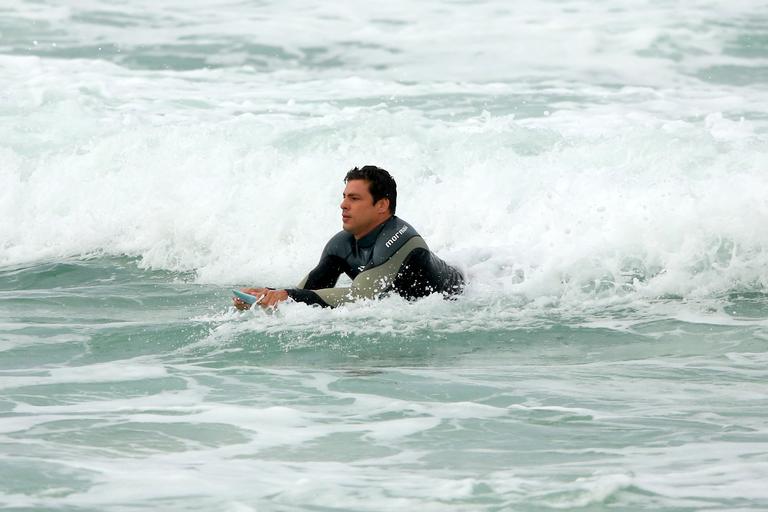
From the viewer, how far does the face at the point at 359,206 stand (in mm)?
8555

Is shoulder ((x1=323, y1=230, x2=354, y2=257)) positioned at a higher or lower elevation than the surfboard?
higher

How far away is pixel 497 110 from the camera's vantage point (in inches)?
735

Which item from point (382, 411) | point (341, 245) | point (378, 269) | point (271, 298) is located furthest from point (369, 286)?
point (382, 411)

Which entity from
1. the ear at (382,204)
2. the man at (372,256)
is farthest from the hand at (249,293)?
the ear at (382,204)

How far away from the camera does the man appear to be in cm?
835

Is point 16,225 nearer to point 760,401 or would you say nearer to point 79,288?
point 79,288

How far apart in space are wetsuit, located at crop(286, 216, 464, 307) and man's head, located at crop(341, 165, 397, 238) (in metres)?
0.10

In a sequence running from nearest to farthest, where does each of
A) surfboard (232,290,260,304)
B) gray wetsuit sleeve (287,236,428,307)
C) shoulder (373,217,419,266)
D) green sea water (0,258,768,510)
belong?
green sea water (0,258,768,510) < surfboard (232,290,260,304) < gray wetsuit sleeve (287,236,428,307) < shoulder (373,217,419,266)

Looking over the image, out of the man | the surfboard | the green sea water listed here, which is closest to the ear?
the man

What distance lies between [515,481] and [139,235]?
369 inches

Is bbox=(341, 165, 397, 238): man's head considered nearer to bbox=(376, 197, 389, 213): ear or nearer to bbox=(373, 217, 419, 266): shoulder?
Answer: bbox=(376, 197, 389, 213): ear

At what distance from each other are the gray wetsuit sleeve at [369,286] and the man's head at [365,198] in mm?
328

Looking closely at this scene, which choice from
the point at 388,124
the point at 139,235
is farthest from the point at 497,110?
the point at 139,235

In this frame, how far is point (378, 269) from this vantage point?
838 centimetres
